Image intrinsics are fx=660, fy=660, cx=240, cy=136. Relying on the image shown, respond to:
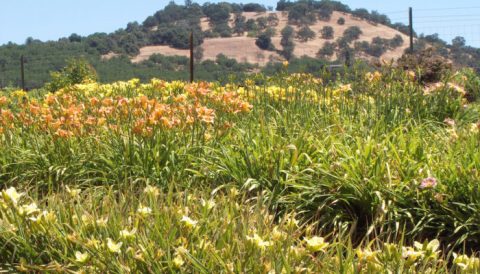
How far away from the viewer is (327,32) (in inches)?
3145

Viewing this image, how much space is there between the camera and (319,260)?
2686 millimetres

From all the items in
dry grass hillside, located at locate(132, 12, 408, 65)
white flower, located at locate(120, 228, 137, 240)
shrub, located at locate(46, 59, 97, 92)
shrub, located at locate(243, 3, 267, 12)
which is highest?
shrub, located at locate(243, 3, 267, 12)

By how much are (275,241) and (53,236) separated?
103cm

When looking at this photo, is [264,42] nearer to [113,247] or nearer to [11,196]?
[11,196]

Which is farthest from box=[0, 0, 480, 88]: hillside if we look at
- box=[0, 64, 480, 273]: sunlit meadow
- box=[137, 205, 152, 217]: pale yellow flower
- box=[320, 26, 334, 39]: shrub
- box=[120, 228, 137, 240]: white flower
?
box=[120, 228, 137, 240]: white flower

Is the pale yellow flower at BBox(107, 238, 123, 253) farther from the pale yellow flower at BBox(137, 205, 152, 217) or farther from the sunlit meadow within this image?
the pale yellow flower at BBox(137, 205, 152, 217)

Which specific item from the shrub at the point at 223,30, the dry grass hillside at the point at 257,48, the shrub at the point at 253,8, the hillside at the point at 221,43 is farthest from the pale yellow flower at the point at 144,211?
the shrub at the point at 253,8

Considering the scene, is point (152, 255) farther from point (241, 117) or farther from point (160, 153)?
point (241, 117)

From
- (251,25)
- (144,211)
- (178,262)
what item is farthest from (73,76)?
(251,25)

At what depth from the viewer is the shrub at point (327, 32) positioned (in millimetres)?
79250

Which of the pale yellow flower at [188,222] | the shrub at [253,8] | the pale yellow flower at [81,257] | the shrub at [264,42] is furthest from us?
Answer: the shrub at [253,8]

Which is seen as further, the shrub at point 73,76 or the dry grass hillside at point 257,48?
the dry grass hillside at point 257,48

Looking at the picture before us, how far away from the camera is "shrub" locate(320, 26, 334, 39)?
79.2m

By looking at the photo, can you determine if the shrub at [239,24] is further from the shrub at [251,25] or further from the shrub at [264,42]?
the shrub at [264,42]
